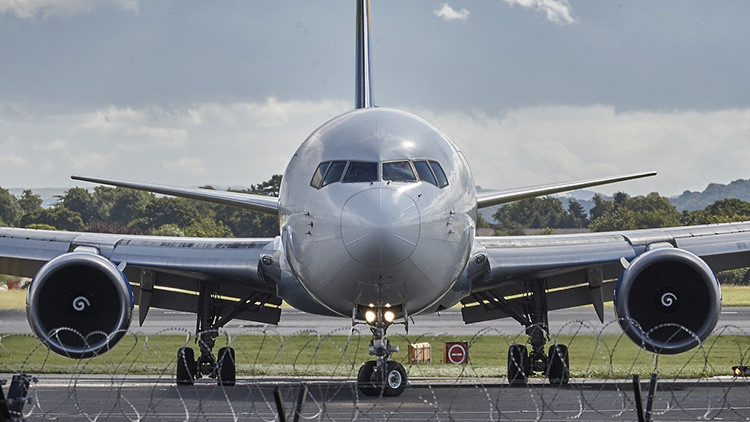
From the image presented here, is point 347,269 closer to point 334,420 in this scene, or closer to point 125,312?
point 334,420

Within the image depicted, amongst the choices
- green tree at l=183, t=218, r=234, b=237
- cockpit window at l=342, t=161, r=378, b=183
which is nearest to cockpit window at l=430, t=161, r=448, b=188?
cockpit window at l=342, t=161, r=378, b=183

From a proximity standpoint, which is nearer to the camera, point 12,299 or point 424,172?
point 424,172

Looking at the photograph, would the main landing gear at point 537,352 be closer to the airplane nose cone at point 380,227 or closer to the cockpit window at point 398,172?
the cockpit window at point 398,172

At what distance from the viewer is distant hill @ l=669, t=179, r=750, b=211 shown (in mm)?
170738

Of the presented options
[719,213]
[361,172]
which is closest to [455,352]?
[361,172]

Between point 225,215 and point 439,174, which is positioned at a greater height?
point 225,215

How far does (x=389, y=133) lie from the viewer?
619 inches

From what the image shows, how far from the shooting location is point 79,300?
18406 mm

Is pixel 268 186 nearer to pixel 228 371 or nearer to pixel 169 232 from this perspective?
pixel 169 232

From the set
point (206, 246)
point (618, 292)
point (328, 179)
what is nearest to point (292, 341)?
point (206, 246)

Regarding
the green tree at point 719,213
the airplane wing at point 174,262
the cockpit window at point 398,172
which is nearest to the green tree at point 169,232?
the green tree at point 719,213

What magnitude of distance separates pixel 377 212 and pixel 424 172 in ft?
4.98

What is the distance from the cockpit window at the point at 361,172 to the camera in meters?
14.7

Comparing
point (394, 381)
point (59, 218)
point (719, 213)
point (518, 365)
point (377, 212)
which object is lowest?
point (394, 381)
